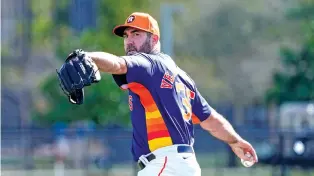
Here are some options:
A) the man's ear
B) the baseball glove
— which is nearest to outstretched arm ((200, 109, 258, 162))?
the man's ear

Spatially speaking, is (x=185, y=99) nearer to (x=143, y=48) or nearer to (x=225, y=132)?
(x=143, y=48)

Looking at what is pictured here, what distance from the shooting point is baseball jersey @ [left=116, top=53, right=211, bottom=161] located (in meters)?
7.11

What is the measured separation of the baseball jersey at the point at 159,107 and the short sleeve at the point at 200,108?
294 millimetres

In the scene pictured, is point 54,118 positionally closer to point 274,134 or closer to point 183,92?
point 274,134

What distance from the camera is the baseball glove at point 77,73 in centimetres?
622

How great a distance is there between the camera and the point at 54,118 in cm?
2920

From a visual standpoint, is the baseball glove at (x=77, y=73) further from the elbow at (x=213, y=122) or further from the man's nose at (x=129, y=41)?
the elbow at (x=213, y=122)

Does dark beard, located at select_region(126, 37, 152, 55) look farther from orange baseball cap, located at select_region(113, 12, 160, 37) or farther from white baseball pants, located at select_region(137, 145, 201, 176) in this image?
white baseball pants, located at select_region(137, 145, 201, 176)

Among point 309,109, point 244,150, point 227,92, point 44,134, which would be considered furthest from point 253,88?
point 244,150

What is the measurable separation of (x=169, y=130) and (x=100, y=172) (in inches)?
505

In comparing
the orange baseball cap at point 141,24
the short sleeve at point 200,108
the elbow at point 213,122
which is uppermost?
the orange baseball cap at point 141,24

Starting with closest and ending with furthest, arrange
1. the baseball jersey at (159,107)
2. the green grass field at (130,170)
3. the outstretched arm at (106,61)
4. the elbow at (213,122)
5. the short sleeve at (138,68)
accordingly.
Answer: the outstretched arm at (106,61)
the short sleeve at (138,68)
the baseball jersey at (159,107)
the elbow at (213,122)
the green grass field at (130,170)

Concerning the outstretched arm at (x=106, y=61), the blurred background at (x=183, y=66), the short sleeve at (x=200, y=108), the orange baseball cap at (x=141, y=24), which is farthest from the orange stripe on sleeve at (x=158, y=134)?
the blurred background at (x=183, y=66)

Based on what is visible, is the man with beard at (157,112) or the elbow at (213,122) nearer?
the man with beard at (157,112)
